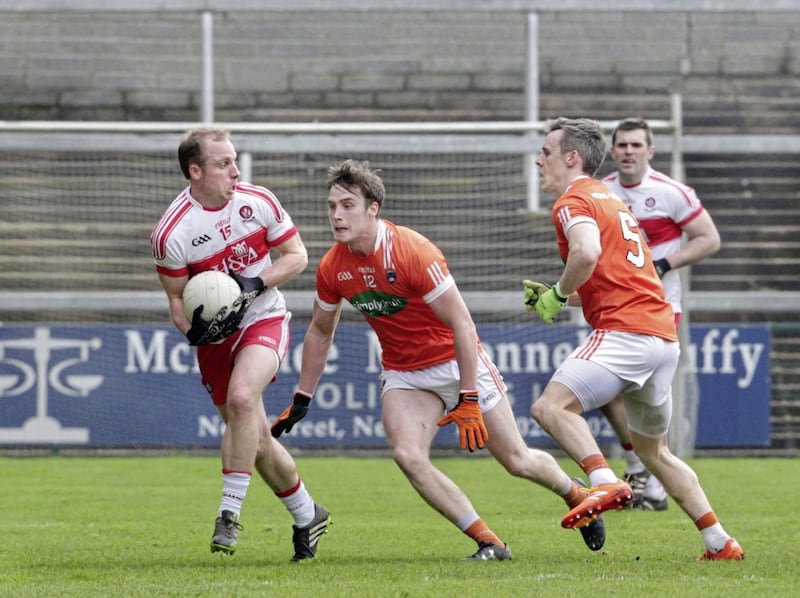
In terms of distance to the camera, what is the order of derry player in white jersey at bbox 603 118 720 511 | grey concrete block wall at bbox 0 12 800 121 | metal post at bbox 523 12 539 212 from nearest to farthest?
derry player in white jersey at bbox 603 118 720 511 → metal post at bbox 523 12 539 212 → grey concrete block wall at bbox 0 12 800 121

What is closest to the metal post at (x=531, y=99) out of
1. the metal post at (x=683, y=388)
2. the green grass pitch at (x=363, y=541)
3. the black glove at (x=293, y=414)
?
the metal post at (x=683, y=388)

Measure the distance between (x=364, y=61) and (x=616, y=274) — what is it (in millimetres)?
14370

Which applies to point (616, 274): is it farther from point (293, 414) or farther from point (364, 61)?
point (364, 61)

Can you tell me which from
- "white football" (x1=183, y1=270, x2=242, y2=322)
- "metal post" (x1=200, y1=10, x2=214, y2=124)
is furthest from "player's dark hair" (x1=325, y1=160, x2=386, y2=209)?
"metal post" (x1=200, y1=10, x2=214, y2=124)

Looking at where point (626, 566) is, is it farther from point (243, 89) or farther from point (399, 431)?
point (243, 89)

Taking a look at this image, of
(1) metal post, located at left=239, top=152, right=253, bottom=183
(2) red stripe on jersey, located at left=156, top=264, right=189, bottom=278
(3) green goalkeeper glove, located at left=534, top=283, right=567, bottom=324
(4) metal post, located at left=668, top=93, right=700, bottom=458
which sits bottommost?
(4) metal post, located at left=668, top=93, right=700, bottom=458

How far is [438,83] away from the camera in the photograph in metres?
21.1

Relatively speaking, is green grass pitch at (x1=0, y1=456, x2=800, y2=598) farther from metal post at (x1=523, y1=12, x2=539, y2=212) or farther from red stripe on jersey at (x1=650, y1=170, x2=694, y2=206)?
metal post at (x1=523, y1=12, x2=539, y2=212)

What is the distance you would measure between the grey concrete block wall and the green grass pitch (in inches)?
321

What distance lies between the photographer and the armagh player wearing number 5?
691 centimetres

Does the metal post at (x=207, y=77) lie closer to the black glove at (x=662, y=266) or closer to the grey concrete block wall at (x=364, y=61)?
the grey concrete block wall at (x=364, y=61)

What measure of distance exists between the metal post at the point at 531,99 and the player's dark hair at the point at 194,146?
8.11 meters

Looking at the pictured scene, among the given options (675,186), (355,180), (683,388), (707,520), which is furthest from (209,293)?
(683,388)

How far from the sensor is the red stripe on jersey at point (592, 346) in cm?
700
